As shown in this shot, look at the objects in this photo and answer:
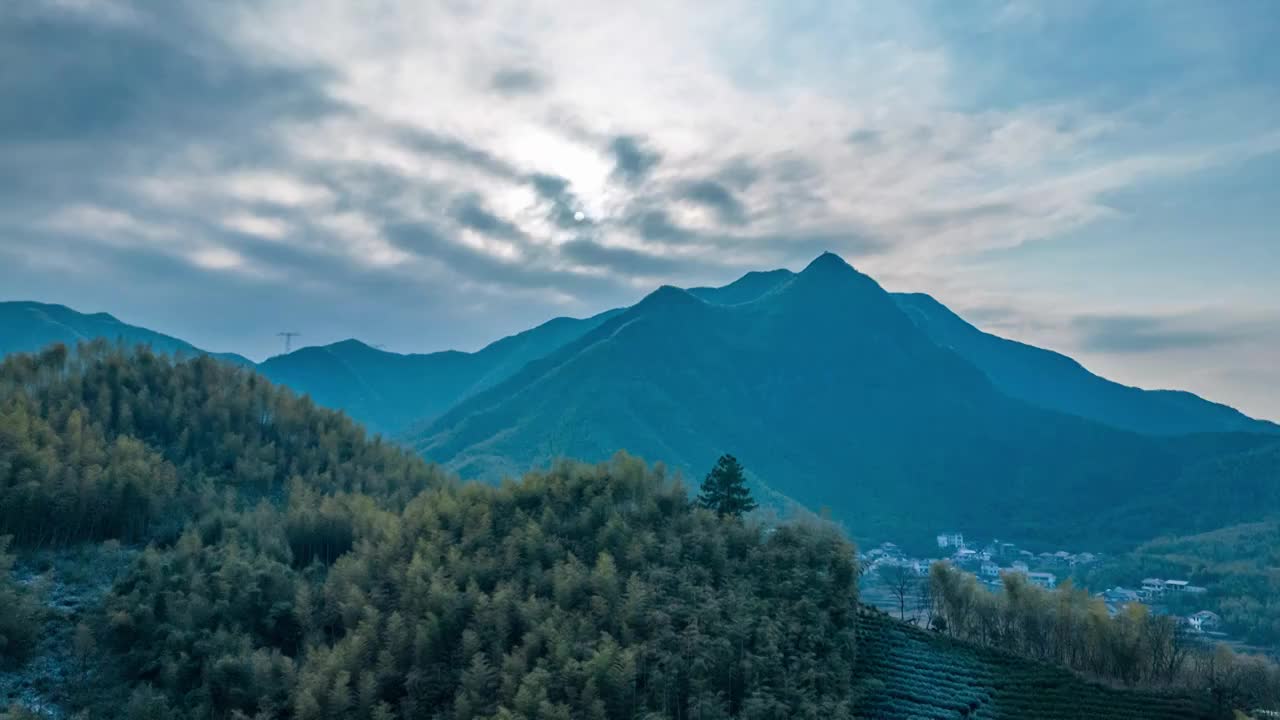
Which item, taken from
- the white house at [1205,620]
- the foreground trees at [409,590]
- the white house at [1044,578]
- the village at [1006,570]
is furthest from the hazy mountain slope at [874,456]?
the foreground trees at [409,590]

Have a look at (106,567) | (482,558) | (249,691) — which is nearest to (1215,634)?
(482,558)

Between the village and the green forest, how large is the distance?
30.6 meters

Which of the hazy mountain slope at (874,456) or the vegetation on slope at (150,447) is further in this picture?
the hazy mountain slope at (874,456)

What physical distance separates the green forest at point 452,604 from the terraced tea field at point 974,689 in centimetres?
20

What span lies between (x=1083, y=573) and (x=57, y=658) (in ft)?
417

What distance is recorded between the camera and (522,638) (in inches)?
1238

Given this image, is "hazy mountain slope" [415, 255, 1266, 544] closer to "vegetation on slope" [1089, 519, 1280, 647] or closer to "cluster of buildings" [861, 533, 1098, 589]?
"cluster of buildings" [861, 533, 1098, 589]

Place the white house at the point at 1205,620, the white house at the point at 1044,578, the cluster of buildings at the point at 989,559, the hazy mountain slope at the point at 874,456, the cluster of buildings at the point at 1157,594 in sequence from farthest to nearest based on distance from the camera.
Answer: the hazy mountain slope at the point at 874,456 → the cluster of buildings at the point at 989,559 → the white house at the point at 1044,578 → the cluster of buildings at the point at 1157,594 → the white house at the point at 1205,620

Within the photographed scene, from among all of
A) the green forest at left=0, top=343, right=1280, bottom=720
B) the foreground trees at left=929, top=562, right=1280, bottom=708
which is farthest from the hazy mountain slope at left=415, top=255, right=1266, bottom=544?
the foreground trees at left=929, top=562, right=1280, bottom=708

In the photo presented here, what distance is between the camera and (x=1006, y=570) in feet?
236

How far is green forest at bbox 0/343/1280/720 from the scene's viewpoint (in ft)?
98.8

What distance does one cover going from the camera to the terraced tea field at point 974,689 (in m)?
36.0

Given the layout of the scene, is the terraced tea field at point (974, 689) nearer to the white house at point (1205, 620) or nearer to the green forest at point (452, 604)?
the green forest at point (452, 604)

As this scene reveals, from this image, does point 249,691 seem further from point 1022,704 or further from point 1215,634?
point 1215,634
